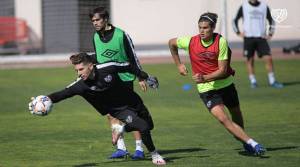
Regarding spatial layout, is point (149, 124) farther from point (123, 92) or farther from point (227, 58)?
point (227, 58)

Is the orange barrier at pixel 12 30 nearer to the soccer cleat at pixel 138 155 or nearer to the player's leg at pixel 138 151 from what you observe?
the player's leg at pixel 138 151

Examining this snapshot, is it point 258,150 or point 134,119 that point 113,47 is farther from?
point 258,150

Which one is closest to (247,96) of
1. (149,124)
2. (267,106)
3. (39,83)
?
(267,106)

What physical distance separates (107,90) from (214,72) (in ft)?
5.08

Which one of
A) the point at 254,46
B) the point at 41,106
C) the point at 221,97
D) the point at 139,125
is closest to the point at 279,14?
the point at 254,46

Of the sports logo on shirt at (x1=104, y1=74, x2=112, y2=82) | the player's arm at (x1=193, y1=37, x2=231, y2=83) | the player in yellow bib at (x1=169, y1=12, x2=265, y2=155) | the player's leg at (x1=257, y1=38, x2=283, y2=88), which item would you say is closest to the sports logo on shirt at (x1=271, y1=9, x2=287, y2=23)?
the player's leg at (x1=257, y1=38, x2=283, y2=88)

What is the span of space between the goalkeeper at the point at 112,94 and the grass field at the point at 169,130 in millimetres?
495

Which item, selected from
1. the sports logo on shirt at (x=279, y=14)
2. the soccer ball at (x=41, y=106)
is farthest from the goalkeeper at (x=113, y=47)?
the sports logo on shirt at (x=279, y=14)

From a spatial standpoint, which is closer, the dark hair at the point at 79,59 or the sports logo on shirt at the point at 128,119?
the dark hair at the point at 79,59

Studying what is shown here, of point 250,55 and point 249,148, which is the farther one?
point 250,55

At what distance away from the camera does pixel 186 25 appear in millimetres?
31016

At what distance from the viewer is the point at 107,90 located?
35.1 ft

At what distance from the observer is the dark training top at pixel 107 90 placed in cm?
1044

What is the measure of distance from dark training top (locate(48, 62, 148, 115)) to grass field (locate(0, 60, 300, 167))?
794 millimetres
